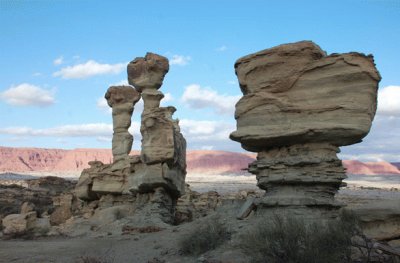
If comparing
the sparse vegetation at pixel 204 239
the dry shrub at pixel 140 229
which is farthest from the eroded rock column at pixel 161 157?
the sparse vegetation at pixel 204 239

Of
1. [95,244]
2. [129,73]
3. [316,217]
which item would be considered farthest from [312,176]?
[129,73]

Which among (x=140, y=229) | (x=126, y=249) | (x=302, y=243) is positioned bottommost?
(x=126, y=249)

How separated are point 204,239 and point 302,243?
3.09 meters

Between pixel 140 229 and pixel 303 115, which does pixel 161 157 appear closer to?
pixel 140 229

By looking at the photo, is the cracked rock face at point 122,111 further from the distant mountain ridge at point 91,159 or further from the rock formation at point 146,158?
the distant mountain ridge at point 91,159

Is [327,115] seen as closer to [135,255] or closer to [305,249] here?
[305,249]

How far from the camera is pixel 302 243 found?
352 inches

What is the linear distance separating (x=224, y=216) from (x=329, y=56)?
16.8ft

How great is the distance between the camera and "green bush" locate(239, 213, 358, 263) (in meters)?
8.38

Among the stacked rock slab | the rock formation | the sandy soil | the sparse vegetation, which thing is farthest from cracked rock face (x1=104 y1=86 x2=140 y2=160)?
the sparse vegetation

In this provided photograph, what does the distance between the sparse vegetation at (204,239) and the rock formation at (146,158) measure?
565 cm

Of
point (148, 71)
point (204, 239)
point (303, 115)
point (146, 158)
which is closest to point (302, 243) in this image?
point (204, 239)

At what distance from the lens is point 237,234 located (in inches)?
455

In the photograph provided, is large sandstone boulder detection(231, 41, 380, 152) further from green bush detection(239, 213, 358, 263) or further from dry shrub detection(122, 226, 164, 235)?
dry shrub detection(122, 226, 164, 235)
